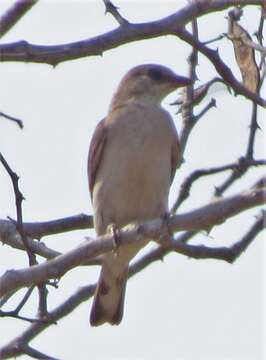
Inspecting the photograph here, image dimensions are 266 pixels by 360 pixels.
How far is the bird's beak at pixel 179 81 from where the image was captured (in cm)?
662

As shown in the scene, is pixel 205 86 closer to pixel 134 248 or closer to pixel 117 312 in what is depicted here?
pixel 134 248

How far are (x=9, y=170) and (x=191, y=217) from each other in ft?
2.79

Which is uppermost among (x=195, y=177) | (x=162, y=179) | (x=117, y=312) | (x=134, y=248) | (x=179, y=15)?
(x=179, y=15)

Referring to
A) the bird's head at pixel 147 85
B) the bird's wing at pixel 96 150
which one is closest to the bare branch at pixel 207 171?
the bird's wing at pixel 96 150

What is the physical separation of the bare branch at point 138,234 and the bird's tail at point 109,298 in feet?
7.48

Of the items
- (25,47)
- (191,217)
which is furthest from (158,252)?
(25,47)

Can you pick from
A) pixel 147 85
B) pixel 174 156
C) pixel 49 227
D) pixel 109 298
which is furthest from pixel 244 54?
pixel 109 298

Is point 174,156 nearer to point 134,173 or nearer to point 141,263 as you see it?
point 134,173

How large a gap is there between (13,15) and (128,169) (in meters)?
3.33

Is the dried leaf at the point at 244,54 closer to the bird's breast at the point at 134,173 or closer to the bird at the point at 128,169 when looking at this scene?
the bird at the point at 128,169

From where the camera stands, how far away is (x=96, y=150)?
7.22m

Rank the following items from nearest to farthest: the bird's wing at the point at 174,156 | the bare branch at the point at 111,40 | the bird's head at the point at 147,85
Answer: the bare branch at the point at 111,40 → the bird's wing at the point at 174,156 → the bird's head at the point at 147,85

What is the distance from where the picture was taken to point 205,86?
5.63m

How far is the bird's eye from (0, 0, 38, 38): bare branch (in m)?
4.20
